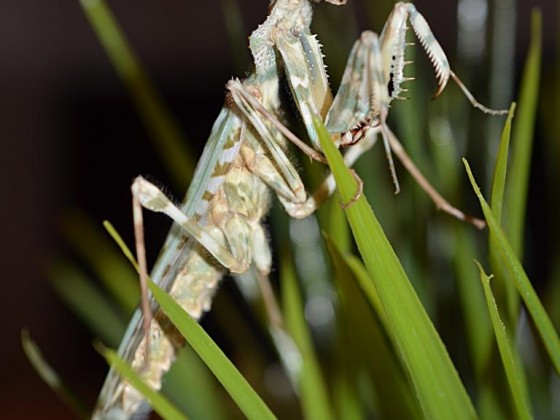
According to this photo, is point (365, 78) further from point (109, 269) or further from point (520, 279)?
point (109, 269)

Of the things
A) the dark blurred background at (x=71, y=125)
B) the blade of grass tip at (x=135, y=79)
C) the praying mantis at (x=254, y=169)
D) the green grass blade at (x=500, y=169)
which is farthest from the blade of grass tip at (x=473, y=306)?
the dark blurred background at (x=71, y=125)

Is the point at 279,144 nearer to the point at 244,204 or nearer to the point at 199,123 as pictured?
the point at 244,204

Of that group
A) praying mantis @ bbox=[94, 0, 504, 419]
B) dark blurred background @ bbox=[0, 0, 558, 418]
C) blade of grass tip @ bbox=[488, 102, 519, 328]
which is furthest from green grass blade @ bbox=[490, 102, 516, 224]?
dark blurred background @ bbox=[0, 0, 558, 418]

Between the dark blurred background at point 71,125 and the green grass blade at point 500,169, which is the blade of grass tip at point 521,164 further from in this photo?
the dark blurred background at point 71,125

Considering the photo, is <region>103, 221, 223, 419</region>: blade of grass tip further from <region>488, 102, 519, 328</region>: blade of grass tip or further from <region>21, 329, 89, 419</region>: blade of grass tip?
<region>488, 102, 519, 328</region>: blade of grass tip

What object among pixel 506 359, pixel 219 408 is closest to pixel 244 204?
pixel 219 408

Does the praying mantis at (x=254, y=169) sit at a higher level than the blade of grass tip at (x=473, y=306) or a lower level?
higher

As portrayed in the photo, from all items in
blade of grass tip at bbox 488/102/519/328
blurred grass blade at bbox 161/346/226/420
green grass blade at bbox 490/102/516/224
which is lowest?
blurred grass blade at bbox 161/346/226/420
